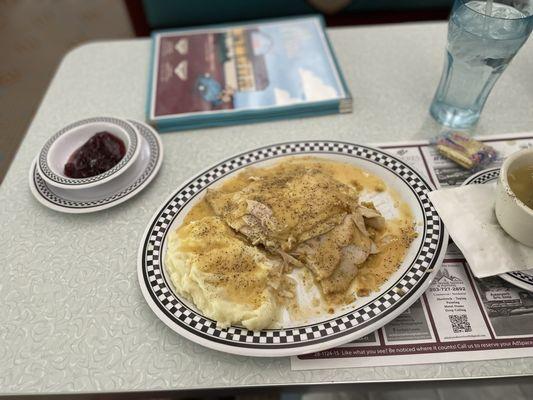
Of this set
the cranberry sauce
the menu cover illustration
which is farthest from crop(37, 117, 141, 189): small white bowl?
the menu cover illustration

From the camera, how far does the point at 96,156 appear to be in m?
1.28

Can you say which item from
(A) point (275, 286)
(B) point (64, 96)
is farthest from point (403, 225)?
(B) point (64, 96)

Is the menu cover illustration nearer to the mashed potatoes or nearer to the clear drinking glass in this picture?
the clear drinking glass

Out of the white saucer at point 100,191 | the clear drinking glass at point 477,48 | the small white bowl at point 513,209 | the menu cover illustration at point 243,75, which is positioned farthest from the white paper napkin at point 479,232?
the white saucer at point 100,191

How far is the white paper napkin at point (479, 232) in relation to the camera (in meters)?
0.96

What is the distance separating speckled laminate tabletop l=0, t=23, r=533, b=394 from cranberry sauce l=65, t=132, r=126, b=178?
0.13 metres

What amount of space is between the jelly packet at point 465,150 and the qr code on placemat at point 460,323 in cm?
49

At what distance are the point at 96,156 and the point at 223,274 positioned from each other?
1.96ft

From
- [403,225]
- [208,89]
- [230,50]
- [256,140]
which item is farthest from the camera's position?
[230,50]

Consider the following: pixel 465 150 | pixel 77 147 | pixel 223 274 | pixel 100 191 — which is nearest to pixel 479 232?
pixel 465 150

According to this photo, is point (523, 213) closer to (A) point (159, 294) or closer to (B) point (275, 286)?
(B) point (275, 286)

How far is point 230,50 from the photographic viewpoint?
1.76 metres

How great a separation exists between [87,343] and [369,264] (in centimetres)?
68

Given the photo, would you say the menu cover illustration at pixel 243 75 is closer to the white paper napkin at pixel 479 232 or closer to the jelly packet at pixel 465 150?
the jelly packet at pixel 465 150
